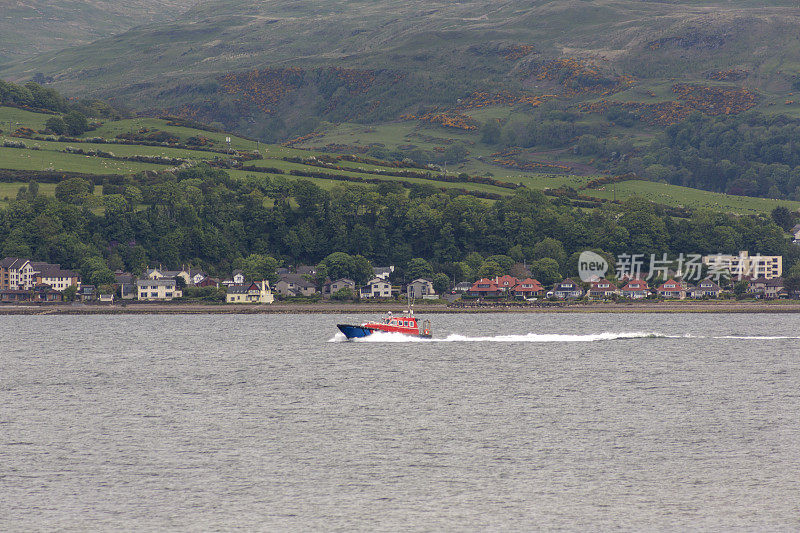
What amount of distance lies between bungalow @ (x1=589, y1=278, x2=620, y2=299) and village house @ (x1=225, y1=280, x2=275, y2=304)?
58614mm

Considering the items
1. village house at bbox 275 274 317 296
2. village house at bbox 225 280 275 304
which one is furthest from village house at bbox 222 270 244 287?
village house at bbox 275 274 317 296

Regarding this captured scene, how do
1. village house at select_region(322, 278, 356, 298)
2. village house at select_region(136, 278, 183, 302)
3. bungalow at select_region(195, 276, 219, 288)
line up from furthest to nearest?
bungalow at select_region(195, 276, 219, 288)
village house at select_region(322, 278, 356, 298)
village house at select_region(136, 278, 183, 302)

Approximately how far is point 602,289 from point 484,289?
21931 mm

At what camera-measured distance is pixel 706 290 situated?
184625 mm

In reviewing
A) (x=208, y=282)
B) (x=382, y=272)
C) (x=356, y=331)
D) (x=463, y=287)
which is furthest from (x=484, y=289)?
(x=356, y=331)

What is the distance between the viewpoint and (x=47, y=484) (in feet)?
142

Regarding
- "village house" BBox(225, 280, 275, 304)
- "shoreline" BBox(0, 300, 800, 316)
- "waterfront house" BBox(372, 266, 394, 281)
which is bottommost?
"shoreline" BBox(0, 300, 800, 316)

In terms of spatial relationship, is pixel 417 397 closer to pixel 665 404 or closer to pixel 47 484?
pixel 665 404

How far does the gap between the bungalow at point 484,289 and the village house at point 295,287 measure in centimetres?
2933

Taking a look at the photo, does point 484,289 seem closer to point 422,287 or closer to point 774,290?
point 422,287

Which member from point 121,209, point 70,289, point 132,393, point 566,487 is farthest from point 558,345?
point 121,209

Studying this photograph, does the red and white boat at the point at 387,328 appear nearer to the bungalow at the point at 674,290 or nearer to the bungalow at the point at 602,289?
the bungalow at the point at 602,289

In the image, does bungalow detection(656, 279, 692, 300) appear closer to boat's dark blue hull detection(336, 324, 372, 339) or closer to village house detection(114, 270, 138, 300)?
boat's dark blue hull detection(336, 324, 372, 339)

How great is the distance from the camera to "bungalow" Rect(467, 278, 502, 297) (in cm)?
18388
